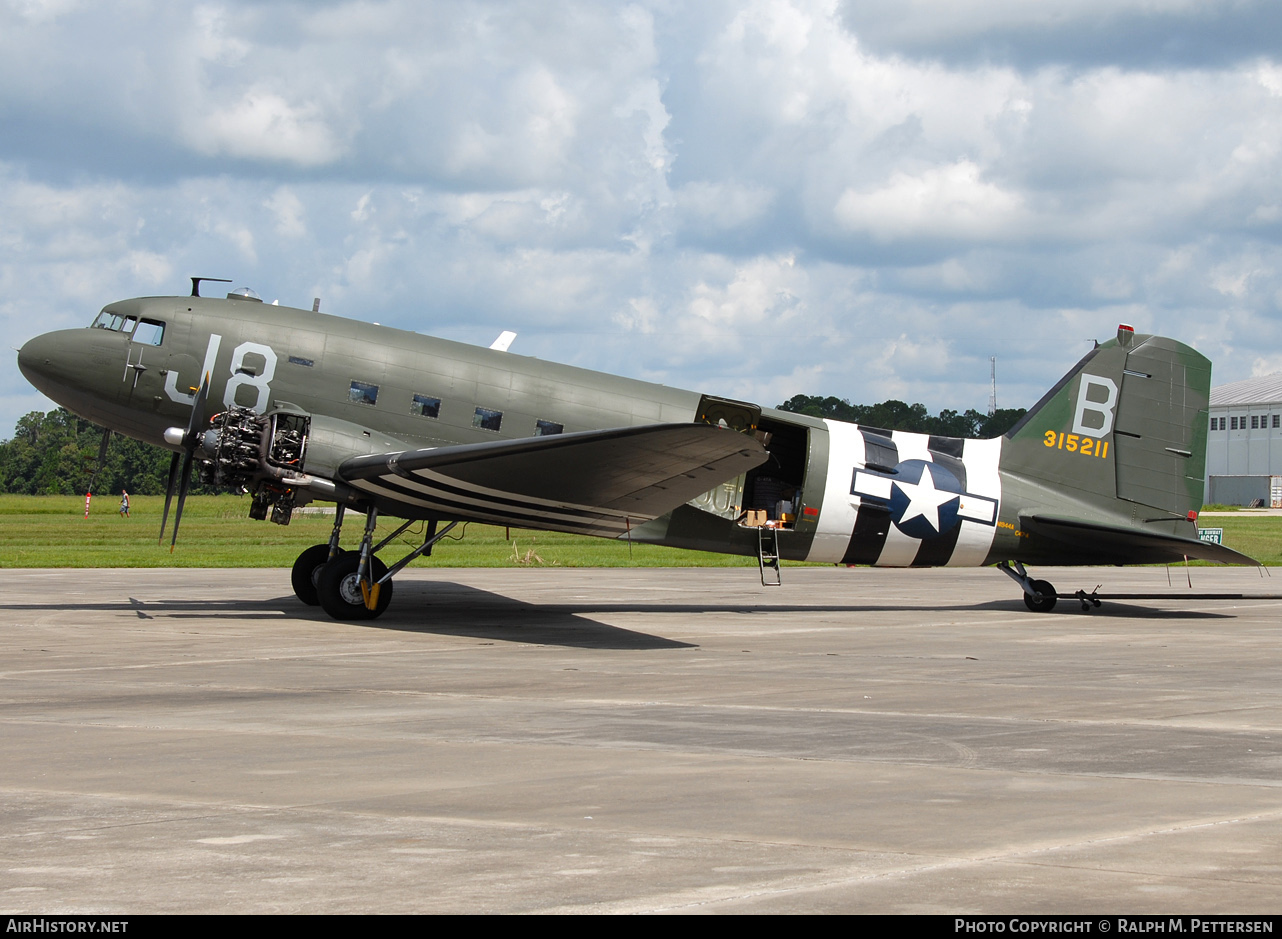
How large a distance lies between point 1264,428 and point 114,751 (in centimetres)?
14276

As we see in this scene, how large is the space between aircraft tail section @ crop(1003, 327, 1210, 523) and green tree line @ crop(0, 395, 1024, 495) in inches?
2873

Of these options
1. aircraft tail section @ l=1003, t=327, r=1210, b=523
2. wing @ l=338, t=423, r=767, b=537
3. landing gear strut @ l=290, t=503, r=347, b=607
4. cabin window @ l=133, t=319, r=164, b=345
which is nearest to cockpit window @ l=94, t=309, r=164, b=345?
cabin window @ l=133, t=319, r=164, b=345

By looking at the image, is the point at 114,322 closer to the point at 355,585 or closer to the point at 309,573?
the point at 309,573

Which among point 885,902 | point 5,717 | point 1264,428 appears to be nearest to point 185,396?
point 5,717

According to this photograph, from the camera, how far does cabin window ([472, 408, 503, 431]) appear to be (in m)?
19.7

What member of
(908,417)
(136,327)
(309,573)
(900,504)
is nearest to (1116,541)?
(900,504)

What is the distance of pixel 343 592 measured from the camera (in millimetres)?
18594

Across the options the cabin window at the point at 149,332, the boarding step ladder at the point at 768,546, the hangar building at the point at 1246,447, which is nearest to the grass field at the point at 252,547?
the cabin window at the point at 149,332

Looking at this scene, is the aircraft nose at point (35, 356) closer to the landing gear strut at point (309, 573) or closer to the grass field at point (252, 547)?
the landing gear strut at point (309, 573)

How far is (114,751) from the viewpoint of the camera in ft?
28.1

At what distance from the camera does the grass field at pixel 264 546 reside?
116 feet

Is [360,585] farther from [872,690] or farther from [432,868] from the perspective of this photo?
[432,868]

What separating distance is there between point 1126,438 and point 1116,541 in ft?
6.85
